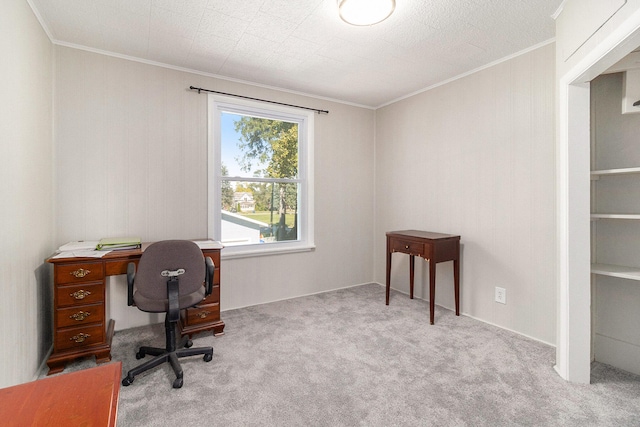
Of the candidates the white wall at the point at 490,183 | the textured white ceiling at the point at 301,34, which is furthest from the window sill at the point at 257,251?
the textured white ceiling at the point at 301,34

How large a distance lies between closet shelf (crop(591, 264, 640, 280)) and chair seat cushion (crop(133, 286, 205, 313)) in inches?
101

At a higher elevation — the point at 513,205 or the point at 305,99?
the point at 305,99

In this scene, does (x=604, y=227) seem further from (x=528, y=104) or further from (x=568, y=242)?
(x=528, y=104)

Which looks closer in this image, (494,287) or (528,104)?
(528,104)

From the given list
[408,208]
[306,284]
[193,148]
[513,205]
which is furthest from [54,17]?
[513,205]

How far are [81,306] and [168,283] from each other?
72 centimetres

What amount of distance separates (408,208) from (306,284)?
4.96 feet

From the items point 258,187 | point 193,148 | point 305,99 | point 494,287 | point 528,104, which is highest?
point 305,99

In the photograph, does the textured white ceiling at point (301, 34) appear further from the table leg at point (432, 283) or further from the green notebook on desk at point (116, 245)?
the table leg at point (432, 283)

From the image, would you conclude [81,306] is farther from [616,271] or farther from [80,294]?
[616,271]

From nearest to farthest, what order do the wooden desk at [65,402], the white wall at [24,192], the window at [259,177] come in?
the wooden desk at [65,402], the white wall at [24,192], the window at [259,177]

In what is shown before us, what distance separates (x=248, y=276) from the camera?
3.29m

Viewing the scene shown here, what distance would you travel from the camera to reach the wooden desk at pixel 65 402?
67cm

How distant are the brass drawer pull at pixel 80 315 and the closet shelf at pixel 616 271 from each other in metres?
3.30
